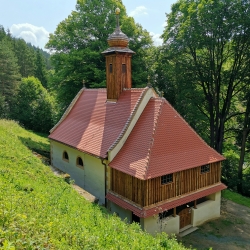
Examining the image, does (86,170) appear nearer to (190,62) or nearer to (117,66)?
(117,66)

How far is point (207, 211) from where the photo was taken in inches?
588

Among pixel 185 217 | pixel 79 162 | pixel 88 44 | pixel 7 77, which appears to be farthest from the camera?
pixel 7 77

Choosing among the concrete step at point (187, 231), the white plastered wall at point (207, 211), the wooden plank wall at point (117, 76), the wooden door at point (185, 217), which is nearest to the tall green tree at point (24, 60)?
the wooden plank wall at point (117, 76)

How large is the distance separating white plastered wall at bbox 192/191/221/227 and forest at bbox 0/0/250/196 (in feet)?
25.7

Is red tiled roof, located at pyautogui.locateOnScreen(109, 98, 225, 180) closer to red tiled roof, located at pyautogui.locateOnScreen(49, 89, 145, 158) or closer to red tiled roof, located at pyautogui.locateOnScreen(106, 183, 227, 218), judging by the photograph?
red tiled roof, located at pyautogui.locateOnScreen(49, 89, 145, 158)

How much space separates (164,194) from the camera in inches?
509

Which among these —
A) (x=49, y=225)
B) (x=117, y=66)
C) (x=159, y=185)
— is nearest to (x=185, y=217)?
(x=159, y=185)

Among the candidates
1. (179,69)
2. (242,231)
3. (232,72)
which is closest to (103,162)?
(242,231)

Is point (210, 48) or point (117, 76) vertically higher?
point (210, 48)

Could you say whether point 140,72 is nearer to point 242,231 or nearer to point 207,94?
point 207,94

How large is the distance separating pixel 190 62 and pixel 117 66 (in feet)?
23.5

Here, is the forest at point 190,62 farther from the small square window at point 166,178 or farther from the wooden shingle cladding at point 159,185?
the small square window at point 166,178

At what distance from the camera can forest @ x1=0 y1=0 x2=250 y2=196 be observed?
1848 cm

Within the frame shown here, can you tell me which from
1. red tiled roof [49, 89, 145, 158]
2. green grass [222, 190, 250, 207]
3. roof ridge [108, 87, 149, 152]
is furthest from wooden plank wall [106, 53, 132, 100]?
green grass [222, 190, 250, 207]
